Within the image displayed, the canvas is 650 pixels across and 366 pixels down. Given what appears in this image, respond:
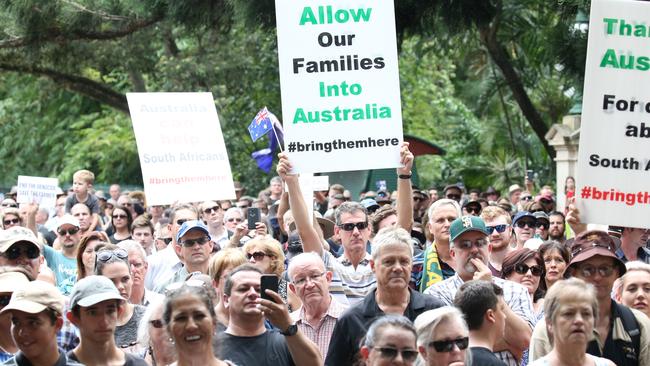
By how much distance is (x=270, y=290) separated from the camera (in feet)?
22.1

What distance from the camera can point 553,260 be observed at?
30.2 ft

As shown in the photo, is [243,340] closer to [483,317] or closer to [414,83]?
[483,317]

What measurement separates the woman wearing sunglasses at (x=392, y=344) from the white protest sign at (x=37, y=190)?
1205cm

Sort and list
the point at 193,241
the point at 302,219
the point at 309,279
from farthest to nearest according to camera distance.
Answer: the point at 193,241 → the point at 302,219 → the point at 309,279

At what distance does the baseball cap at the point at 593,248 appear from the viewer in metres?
7.66

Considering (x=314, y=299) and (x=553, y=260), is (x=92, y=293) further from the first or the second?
(x=553, y=260)

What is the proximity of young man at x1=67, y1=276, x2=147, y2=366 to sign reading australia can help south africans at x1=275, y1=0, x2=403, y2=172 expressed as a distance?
2963 millimetres

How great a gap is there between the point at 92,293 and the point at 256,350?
2.94 ft

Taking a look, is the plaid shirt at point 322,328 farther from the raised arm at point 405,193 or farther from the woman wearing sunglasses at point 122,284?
the raised arm at point 405,193

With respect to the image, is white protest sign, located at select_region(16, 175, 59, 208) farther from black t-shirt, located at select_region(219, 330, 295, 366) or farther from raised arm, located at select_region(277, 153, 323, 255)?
black t-shirt, located at select_region(219, 330, 295, 366)

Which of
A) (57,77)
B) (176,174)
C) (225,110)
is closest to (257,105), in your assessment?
(225,110)

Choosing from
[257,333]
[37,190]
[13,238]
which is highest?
[13,238]

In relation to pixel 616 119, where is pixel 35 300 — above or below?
below

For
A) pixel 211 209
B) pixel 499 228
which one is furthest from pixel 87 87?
pixel 499 228
